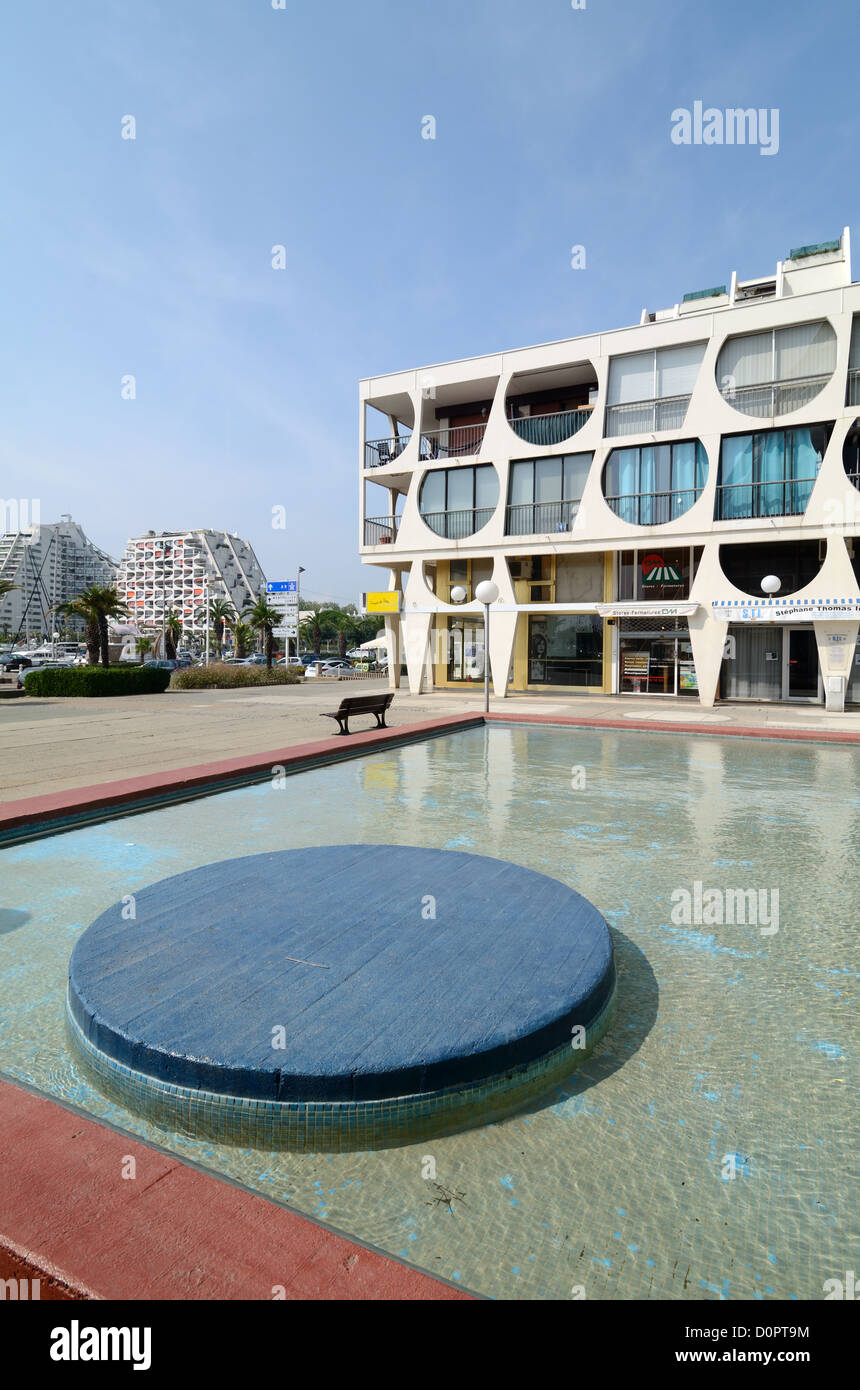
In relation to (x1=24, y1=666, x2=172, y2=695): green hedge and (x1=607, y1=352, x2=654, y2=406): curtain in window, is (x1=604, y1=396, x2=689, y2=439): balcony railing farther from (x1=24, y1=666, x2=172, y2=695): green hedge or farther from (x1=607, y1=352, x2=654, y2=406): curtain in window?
(x1=24, y1=666, x2=172, y2=695): green hedge

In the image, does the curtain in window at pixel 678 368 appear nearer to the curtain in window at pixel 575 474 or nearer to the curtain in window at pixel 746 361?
the curtain in window at pixel 746 361

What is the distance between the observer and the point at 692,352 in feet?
80.8

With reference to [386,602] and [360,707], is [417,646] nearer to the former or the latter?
[386,602]

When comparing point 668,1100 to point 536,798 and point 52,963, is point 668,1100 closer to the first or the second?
point 52,963

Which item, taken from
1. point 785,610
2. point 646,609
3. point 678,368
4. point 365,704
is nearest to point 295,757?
point 365,704

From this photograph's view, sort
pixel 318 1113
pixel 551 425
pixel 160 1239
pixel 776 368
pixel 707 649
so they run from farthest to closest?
pixel 551 425
pixel 707 649
pixel 776 368
pixel 318 1113
pixel 160 1239

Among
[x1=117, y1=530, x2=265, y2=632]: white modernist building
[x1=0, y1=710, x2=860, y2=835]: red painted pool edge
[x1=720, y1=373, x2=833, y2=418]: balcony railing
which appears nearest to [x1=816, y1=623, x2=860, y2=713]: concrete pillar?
[x1=720, y1=373, x2=833, y2=418]: balcony railing

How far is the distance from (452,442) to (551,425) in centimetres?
563

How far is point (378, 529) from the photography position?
31281mm

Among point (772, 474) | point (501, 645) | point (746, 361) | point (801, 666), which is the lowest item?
point (801, 666)

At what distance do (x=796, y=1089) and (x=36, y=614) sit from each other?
218781 millimetres

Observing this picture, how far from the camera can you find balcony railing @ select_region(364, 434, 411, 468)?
3117 centimetres
